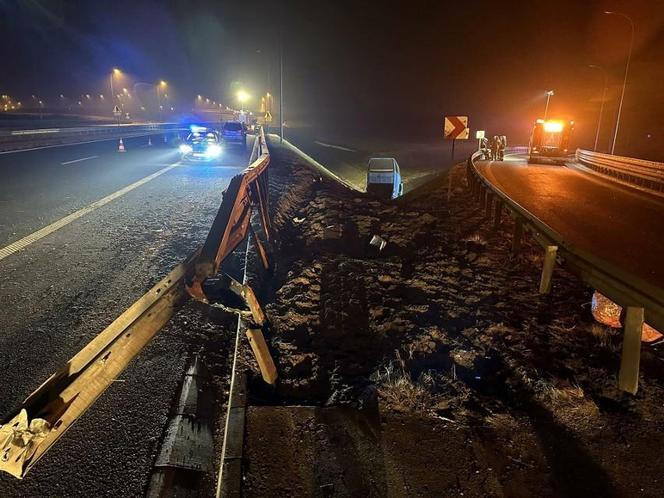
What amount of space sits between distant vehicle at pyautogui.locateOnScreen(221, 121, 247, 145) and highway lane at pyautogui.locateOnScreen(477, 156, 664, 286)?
15265 mm

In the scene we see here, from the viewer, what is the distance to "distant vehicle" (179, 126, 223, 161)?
2058 centimetres

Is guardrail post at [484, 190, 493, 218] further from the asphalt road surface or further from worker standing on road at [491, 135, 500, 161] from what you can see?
worker standing on road at [491, 135, 500, 161]

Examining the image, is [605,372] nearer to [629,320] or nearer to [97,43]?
[629,320]

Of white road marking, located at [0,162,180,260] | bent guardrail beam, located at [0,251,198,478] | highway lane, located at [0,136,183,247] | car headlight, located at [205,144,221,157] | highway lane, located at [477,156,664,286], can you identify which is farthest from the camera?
car headlight, located at [205,144,221,157]

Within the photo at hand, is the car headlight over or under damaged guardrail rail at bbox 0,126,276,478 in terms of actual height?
under

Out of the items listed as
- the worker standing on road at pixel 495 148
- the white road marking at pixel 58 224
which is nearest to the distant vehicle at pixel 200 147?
the white road marking at pixel 58 224

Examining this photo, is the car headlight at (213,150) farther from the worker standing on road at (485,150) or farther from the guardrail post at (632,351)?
the guardrail post at (632,351)

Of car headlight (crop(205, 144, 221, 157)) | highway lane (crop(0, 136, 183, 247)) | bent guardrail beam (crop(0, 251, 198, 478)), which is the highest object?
bent guardrail beam (crop(0, 251, 198, 478))

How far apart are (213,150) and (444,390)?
766 inches

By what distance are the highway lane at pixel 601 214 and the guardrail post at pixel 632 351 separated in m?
3.16

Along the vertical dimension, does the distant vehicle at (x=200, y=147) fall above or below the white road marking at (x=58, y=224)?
above

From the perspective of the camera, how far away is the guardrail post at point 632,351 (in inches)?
153

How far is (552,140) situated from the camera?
29234mm

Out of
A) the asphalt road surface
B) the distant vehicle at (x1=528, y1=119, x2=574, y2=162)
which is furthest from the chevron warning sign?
the distant vehicle at (x1=528, y1=119, x2=574, y2=162)
